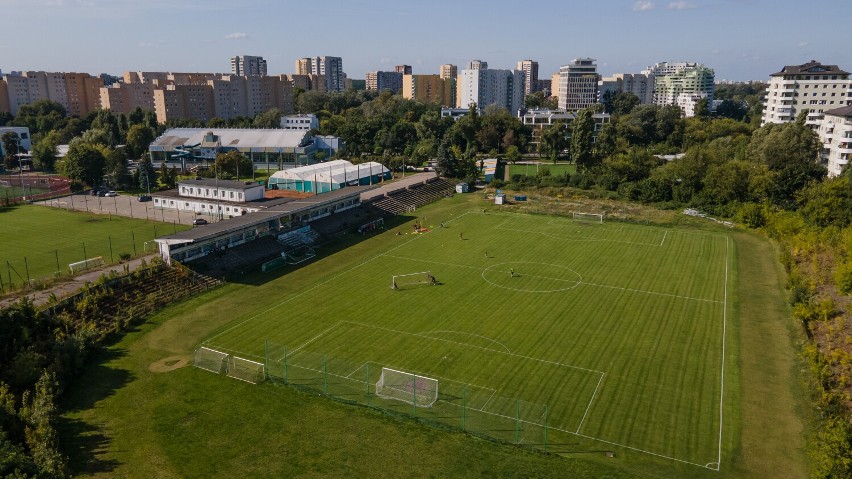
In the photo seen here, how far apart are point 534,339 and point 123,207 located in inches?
2084

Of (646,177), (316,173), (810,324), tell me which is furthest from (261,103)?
(810,324)

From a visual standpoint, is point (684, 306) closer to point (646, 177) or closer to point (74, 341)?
point (74, 341)

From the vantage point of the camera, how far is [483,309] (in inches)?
1404

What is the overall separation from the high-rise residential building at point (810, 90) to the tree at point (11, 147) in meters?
128

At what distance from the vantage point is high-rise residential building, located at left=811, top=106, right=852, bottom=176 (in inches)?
2800

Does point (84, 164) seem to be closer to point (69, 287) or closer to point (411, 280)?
point (69, 287)

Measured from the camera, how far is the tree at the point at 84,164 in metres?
73.3

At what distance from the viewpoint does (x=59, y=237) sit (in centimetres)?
5166

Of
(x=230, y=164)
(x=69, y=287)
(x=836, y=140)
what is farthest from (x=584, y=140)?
(x=69, y=287)

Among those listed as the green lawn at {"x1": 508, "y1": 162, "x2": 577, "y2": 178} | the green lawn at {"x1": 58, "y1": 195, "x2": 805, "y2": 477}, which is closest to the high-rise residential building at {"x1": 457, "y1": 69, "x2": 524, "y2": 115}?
the green lawn at {"x1": 508, "y1": 162, "x2": 577, "y2": 178}

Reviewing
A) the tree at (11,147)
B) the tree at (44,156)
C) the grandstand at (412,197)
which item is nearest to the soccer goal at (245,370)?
the grandstand at (412,197)

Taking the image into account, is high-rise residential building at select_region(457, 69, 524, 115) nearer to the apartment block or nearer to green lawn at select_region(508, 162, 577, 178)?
green lawn at select_region(508, 162, 577, 178)

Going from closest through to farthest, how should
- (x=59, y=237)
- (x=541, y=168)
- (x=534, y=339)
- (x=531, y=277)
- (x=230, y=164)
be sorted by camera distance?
(x=534, y=339)
(x=531, y=277)
(x=59, y=237)
(x=230, y=164)
(x=541, y=168)

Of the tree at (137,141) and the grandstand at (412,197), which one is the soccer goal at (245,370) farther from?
the tree at (137,141)
